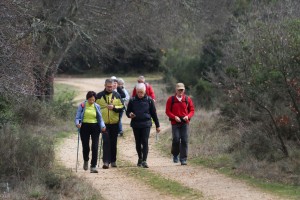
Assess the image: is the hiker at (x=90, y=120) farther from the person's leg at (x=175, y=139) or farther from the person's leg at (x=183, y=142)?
the person's leg at (x=183, y=142)

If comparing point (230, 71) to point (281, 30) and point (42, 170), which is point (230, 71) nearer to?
point (281, 30)

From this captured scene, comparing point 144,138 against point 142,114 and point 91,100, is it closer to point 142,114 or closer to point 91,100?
point 142,114

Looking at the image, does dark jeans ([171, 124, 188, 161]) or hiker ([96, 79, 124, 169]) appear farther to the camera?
dark jeans ([171, 124, 188, 161])

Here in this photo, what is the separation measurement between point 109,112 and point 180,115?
1596 mm

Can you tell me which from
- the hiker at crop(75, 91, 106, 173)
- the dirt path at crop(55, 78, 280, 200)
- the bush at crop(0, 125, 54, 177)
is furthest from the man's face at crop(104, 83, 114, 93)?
the bush at crop(0, 125, 54, 177)

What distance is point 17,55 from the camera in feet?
33.9

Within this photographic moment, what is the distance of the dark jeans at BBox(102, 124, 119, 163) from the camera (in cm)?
1405

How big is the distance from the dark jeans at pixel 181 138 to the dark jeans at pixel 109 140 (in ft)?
4.43

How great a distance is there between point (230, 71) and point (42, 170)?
5.84 meters

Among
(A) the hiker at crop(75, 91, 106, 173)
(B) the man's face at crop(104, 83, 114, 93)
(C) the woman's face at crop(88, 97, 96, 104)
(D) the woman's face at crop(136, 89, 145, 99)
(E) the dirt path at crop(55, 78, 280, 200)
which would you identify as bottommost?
(E) the dirt path at crop(55, 78, 280, 200)

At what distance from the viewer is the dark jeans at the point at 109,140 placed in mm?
14055

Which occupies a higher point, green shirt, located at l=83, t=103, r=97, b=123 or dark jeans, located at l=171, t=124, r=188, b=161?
green shirt, located at l=83, t=103, r=97, b=123

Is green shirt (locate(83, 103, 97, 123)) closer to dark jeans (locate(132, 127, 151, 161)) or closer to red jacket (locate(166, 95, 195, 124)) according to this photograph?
dark jeans (locate(132, 127, 151, 161))

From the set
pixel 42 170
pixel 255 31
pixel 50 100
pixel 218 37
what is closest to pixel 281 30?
pixel 255 31
